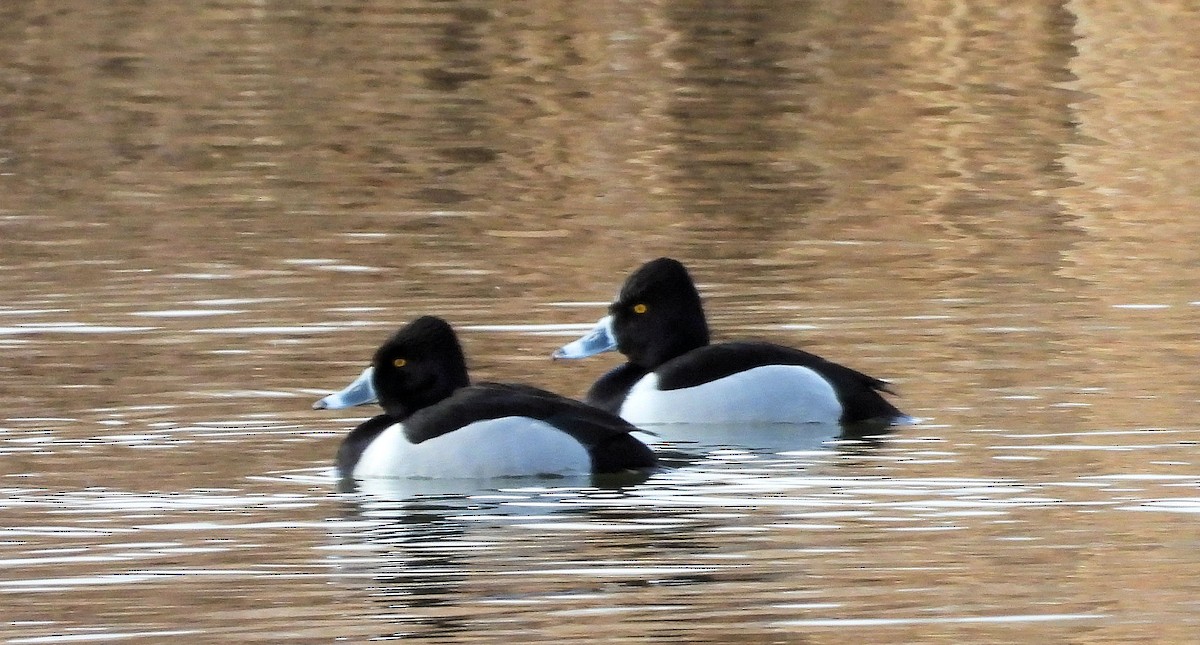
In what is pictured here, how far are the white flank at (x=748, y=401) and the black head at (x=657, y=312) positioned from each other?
0.36 meters

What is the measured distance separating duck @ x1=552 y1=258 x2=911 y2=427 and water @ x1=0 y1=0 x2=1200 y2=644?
0.40 meters

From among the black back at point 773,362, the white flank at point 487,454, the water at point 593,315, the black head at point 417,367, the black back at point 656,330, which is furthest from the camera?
the black back at point 656,330

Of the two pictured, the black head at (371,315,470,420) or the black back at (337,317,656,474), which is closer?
the black back at (337,317,656,474)

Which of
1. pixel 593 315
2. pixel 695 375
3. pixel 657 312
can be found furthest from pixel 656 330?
pixel 593 315

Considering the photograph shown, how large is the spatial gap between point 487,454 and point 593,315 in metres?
4.02

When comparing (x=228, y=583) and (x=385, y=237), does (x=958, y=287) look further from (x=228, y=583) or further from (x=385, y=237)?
(x=228, y=583)

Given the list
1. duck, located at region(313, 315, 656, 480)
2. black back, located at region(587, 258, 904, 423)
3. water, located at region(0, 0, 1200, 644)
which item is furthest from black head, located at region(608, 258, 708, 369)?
duck, located at region(313, 315, 656, 480)

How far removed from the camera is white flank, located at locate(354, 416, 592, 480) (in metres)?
10.1

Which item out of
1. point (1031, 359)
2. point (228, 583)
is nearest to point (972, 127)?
point (1031, 359)

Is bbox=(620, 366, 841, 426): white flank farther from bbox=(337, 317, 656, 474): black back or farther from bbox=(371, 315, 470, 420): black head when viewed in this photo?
bbox=(371, 315, 470, 420): black head

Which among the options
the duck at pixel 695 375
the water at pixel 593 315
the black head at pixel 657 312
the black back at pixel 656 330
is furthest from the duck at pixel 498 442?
the black head at pixel 657 312

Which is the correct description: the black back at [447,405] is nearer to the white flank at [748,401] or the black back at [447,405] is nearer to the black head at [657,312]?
the white flank at [748,401]

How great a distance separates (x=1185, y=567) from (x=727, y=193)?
468 inches

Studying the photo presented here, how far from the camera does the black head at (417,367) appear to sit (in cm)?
1047
